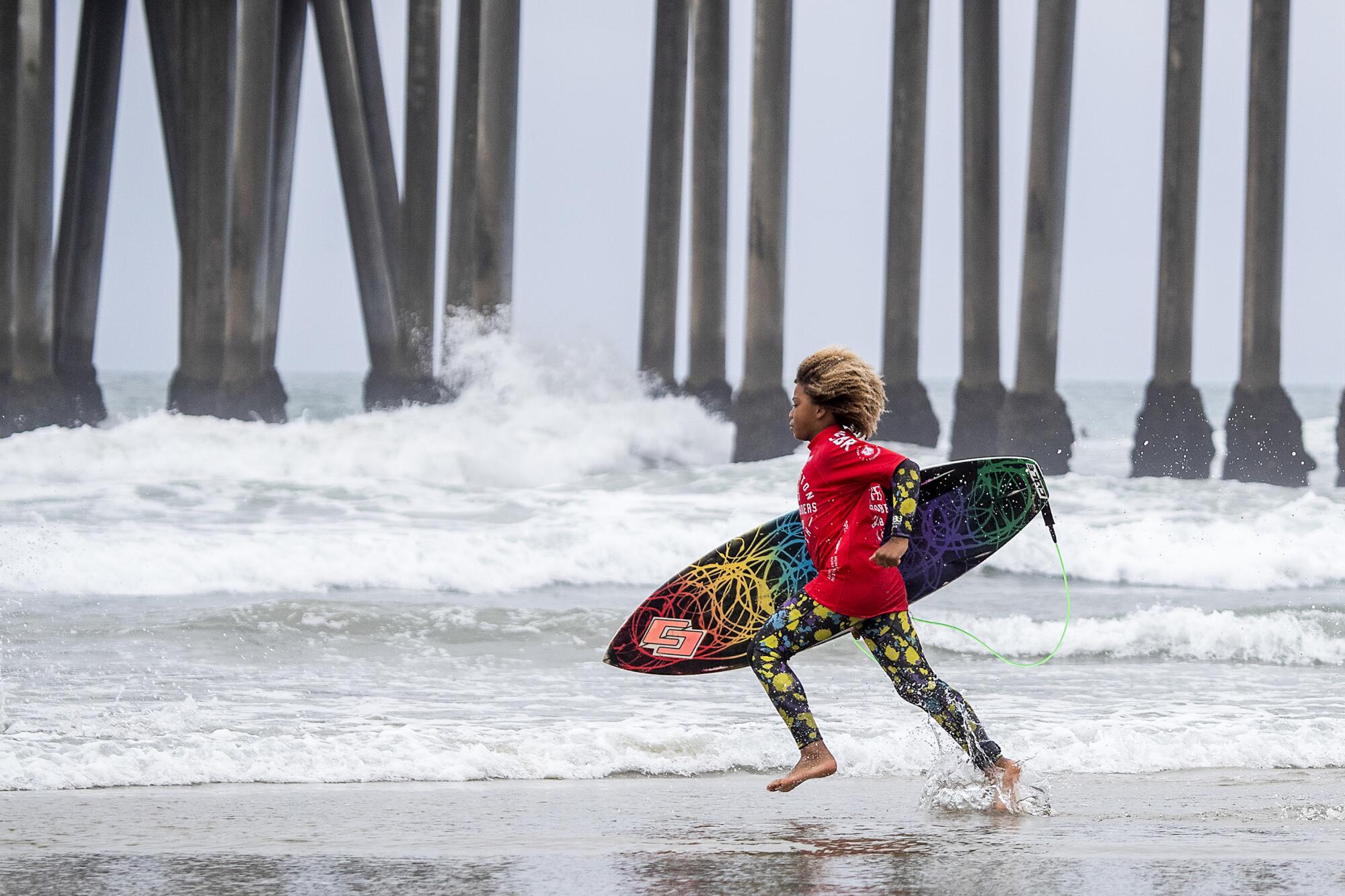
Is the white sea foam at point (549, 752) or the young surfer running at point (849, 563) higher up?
the young surfer running at point (849, 563)

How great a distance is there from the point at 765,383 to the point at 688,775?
1019 centimetres

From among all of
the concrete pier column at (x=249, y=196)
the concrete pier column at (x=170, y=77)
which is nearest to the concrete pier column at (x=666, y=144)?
the concrete pier column at (x=249, y=196)

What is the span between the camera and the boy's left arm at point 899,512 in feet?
11.5

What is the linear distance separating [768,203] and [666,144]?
2816 millimetres

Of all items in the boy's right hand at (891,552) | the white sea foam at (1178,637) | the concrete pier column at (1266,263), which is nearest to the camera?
the boy's right hand at (891,552)

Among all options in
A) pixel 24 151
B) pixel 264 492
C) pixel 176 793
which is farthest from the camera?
pixel 24 151

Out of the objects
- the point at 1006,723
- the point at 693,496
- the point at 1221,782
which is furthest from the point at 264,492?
the point at 1221,782

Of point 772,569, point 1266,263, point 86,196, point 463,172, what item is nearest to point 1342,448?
point 1266,263

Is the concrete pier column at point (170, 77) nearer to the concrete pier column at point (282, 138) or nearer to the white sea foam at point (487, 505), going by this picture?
the concrete pier column at point (282, 138)

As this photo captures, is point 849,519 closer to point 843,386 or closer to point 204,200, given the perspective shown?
point 843,386

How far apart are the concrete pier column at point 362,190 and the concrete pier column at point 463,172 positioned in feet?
3.77

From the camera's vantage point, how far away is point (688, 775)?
455 centimetres

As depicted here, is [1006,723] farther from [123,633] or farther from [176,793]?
[123,633]

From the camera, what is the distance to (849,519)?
11.8 ft
